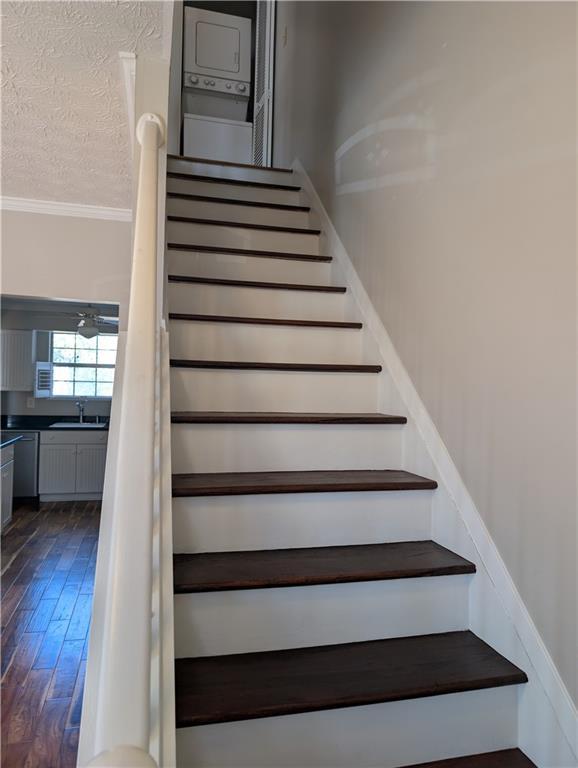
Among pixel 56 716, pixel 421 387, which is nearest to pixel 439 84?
pixel 421 387

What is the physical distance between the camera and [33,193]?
343cm

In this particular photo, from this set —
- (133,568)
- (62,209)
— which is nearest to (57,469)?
(62,209)

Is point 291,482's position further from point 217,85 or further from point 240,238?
point 217,85

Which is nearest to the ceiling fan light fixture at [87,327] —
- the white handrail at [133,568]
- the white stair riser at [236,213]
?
the white stair riser at [236,213]

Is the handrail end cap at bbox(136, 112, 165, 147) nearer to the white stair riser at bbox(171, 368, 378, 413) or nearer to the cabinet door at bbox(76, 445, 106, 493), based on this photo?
the white stair riser at bbox(171, 368, 378, 413)

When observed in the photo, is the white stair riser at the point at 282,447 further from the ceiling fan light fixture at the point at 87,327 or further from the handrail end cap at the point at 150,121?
the ceiling fan light fixture at the point at 87,327

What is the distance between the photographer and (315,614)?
1.39 m

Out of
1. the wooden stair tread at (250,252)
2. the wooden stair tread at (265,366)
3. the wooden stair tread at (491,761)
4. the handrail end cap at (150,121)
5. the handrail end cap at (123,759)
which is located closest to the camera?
the handrail end cap at (123,759)

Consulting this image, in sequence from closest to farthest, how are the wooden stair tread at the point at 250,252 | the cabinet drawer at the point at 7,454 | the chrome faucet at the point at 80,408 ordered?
1. the wooden stair tread at the point at 250,252
2. the cabinet drawer at the point at 7,454
3. the chrome faucet at the point at 80,408

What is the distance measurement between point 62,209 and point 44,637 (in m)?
2.82

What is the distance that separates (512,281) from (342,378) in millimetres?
868

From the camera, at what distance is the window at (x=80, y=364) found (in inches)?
271

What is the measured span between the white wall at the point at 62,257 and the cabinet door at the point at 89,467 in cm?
320

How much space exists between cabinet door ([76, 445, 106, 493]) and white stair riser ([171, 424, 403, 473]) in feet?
16.6
